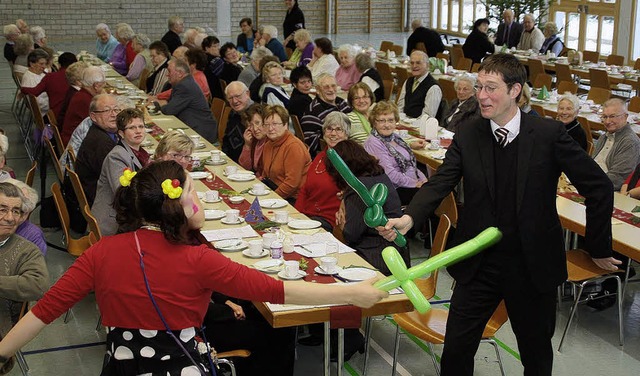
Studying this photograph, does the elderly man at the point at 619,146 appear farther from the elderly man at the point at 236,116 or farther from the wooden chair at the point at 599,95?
the wooden chair at the point at 599,95

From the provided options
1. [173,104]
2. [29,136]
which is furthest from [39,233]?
[29,136]

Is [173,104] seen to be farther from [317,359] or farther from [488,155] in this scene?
[488,155]

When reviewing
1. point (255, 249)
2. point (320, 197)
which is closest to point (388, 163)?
point (320, 197)

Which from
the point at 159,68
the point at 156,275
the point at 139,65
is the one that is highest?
the point at 156,275

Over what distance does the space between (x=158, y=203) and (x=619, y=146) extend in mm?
4746

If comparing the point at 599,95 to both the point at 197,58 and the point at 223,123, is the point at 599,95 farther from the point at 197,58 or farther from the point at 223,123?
the point at 197,58

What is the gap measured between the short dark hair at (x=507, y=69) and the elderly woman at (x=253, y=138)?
128 inches

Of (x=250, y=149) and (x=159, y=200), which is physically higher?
(x=159, y=200)

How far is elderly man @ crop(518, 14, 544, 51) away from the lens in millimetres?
15117

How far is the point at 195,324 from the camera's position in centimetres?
301

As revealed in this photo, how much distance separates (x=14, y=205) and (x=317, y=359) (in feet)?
6.08

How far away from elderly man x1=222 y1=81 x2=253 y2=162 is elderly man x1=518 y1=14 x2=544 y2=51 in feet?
28.4

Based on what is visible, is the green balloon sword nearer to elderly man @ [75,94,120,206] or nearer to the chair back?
elderly man @ [75,94,120,206]

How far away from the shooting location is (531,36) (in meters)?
15.2
